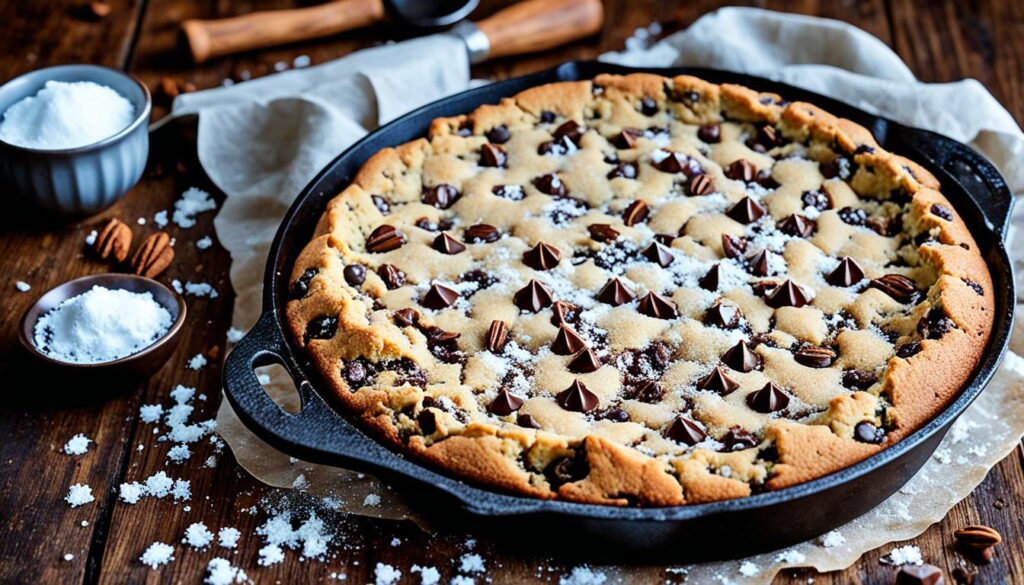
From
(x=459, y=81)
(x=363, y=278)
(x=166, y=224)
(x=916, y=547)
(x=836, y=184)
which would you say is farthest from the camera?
(x=459, y=81)

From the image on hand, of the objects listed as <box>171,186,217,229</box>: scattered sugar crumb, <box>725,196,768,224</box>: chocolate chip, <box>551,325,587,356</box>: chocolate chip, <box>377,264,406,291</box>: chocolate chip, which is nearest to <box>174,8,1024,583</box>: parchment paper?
<box>171,186,217,229</box>: scattered sugar crumb

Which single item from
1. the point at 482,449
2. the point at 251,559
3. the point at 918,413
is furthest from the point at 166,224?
the point at 918,413

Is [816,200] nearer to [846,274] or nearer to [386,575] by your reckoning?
[846,274]

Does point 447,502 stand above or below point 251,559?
above

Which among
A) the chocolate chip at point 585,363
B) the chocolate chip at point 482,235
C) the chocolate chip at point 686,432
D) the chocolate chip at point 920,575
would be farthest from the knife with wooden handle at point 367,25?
the chocolate chip at point 920,575

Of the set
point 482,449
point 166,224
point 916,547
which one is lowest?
point 166,224

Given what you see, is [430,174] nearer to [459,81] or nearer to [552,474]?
[459,81]

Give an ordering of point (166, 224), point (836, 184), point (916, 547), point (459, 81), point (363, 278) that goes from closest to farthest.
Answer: point (916, 547)
point (363, 278)
point (836, 184)
point (166, 224)
point (459, 81)

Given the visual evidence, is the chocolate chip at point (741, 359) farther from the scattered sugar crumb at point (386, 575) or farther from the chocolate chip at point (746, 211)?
the scattered sugar crumb at point (386, 575)
